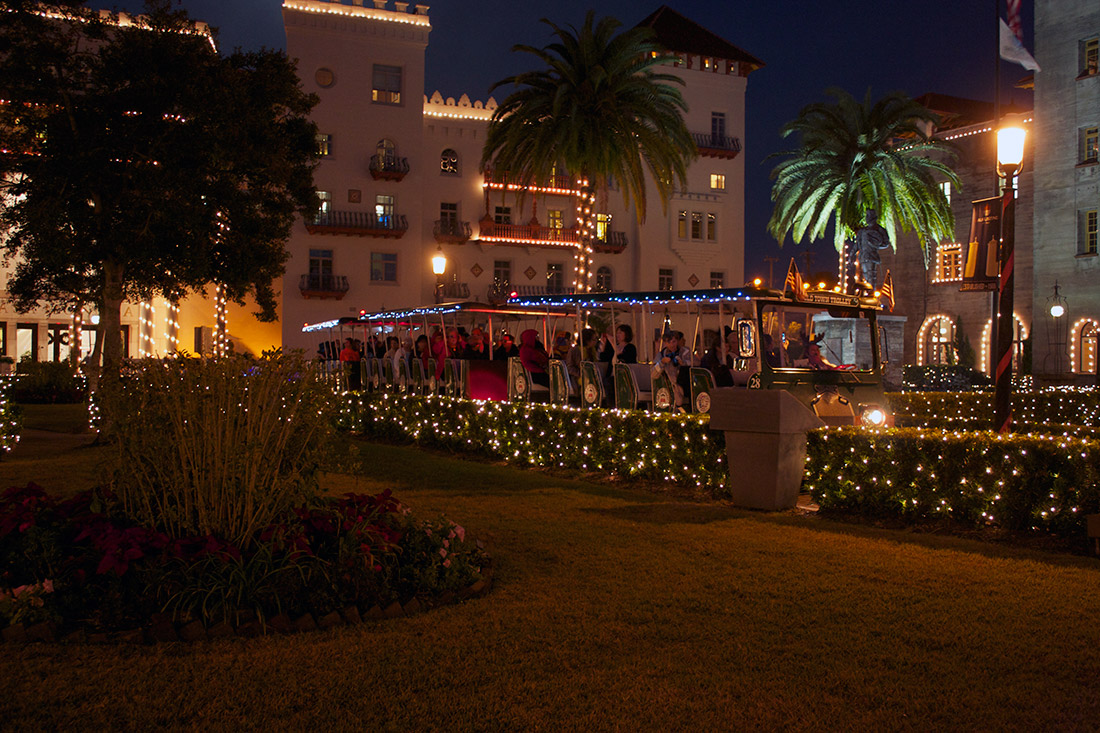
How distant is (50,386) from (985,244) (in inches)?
1203

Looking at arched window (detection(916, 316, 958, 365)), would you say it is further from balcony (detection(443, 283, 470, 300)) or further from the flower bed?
the flower bed

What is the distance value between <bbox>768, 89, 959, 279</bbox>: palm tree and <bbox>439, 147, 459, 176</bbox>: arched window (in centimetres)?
1812

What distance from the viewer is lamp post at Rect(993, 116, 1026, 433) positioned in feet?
41.4

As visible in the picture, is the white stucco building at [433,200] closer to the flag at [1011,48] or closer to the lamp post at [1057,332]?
the flag at [1011,48]

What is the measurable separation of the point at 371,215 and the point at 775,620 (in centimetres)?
4184

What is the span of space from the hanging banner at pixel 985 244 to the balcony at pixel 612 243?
35.3 metres

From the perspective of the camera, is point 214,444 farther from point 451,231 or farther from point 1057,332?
point 1057,332

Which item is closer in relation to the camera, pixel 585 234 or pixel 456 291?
pixel 585 234

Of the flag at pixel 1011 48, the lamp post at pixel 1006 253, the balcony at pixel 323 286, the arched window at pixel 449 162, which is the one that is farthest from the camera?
the arched window at pixel 449 162

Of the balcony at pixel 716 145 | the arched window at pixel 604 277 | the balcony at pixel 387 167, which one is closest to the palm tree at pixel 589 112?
the balcony at pixel 387 167

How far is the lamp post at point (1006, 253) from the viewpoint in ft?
41.4

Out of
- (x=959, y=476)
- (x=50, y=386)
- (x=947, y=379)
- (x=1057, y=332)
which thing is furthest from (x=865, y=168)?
(x=50, y=386)

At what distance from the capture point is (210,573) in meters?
5.58

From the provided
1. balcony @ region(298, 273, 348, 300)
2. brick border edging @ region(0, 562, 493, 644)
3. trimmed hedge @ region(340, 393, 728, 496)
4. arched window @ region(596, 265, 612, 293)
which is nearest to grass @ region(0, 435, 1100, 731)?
brick border edging @ region(0, 562, 493, 644)
